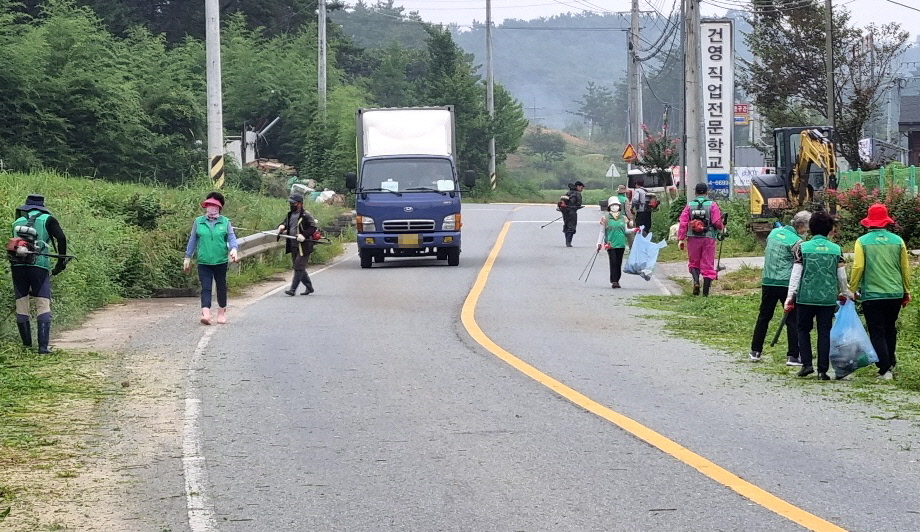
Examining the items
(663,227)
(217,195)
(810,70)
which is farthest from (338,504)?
(810,70)

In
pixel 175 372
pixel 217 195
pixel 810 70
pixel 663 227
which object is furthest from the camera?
pixel 810 70

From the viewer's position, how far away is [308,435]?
923 cm

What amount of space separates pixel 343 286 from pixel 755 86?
31939 mm

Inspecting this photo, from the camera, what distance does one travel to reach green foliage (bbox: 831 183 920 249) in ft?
88.4

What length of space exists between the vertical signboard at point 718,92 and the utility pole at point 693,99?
148 inches

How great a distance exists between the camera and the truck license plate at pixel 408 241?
26750mm

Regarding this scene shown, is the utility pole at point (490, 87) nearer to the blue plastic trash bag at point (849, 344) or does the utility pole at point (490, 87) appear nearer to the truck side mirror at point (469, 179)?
the truck side mirror at point (469, 179)

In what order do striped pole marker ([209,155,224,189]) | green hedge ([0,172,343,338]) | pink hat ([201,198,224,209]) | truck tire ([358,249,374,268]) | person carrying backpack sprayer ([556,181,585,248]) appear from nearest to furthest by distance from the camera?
pink hat ([201,198,224,209]) → green hedge ([0,172,343,338]) → truck tire ([358,249,374,268]) → striped pole marker ([209,155,224,189]) → person carrying backpack sprayer ([556,181,585,248])

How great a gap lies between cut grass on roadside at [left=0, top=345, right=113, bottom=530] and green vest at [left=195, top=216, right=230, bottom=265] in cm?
327

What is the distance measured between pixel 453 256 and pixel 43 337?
1417cm

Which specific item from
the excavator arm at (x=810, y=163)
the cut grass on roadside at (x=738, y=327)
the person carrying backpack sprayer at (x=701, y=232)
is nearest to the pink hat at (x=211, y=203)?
the cut grass on roadside at (x=738, y=327)

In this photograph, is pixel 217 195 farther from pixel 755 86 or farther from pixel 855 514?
pixel 755 86

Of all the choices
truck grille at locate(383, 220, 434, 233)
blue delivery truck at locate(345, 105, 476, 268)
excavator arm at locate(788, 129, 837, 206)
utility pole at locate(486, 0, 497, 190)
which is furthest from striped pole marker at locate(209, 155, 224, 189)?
utility pole at locate(486, 0, 497, 190)

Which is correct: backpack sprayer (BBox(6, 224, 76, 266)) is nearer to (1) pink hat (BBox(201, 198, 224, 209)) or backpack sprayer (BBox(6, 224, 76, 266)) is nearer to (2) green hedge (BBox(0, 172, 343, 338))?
(2) green hedge (BBox(0, 172, 343, 338))
